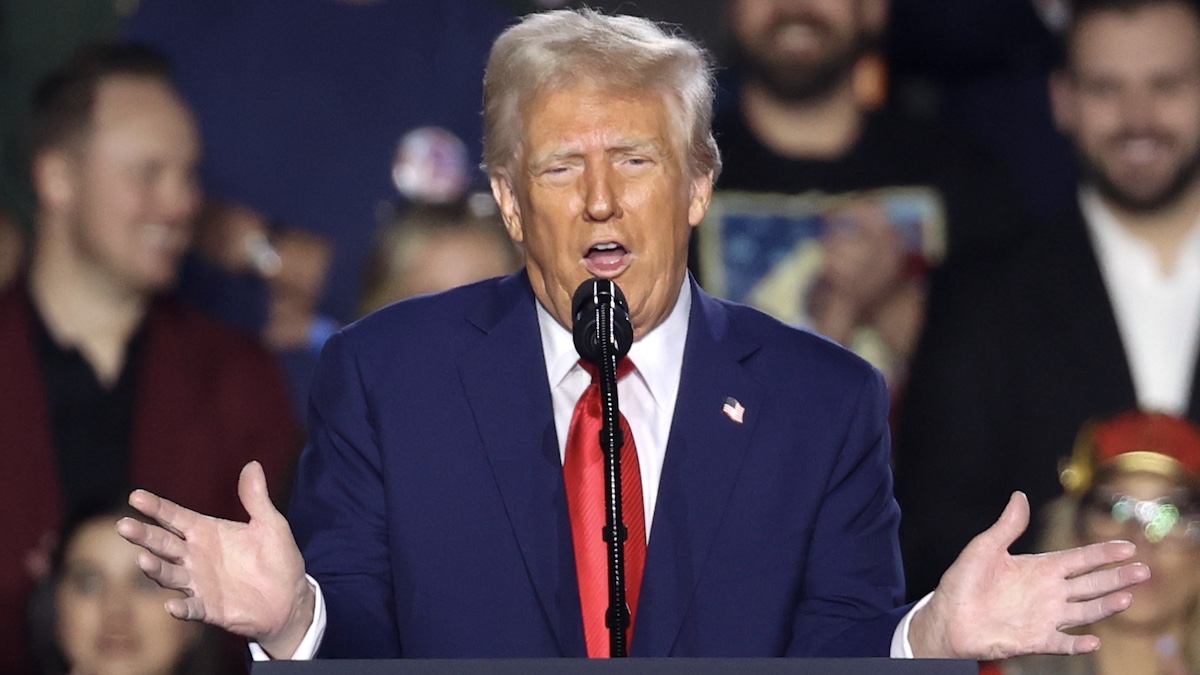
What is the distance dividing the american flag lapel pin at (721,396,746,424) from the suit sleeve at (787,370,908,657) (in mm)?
147

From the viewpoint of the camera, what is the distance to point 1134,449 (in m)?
4.47

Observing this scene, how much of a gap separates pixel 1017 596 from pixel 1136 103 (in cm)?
306

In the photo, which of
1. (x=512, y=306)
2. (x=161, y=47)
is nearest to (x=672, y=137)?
(x=512, y=306)

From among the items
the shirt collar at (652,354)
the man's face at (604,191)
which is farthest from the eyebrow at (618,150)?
the shirt collar at (652,354)

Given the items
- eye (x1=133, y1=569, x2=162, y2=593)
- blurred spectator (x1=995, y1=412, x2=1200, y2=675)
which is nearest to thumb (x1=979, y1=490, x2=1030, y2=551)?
blurred spectator (x1=995, y1=412, x2=1200, y2=675)

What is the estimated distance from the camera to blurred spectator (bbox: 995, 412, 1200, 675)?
4.25m

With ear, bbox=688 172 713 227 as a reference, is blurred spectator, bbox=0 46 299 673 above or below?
below

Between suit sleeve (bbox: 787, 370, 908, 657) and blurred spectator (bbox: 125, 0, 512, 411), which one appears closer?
suit sleeve (bbox: 787, 370, 908, 657)

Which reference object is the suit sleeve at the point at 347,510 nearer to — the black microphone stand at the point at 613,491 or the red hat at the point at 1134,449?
the black microphone stand at the point at 613,491

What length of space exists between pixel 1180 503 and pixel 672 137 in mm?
2723

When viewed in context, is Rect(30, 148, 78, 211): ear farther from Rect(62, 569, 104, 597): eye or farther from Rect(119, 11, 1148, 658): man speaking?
Rect(119, 11, 1148, 658): man speaking

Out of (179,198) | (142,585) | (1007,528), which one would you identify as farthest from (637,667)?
(179,198)

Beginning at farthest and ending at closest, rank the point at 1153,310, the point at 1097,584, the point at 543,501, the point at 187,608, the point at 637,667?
the point at 1153,310 → the point at 543,501 → the point at 1097,584 → the point at 187,608 → the point at 637,667

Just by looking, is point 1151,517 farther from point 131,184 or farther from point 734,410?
point 131,184
